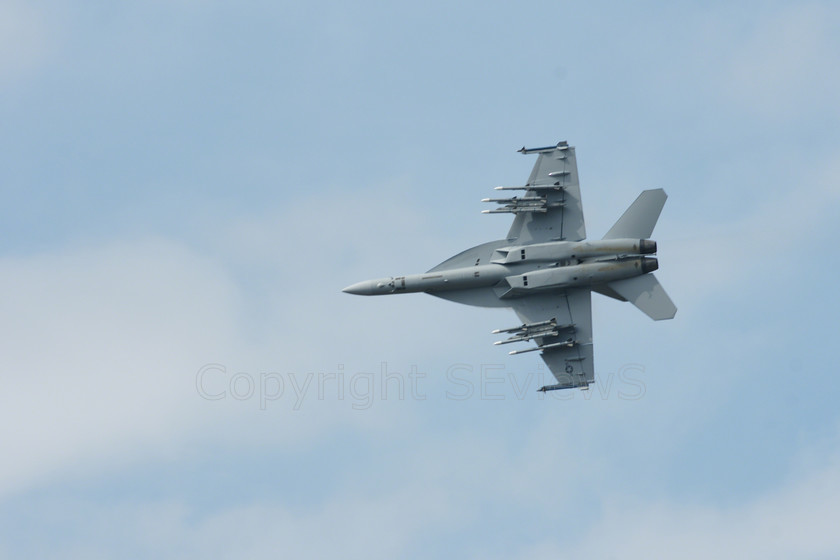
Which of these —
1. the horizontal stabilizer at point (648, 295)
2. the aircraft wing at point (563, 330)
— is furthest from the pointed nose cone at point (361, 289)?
the horizontal stabilizer at point (648, 295)

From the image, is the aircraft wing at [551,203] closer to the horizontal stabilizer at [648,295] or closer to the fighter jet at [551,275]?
the fighter jet at [551,275]

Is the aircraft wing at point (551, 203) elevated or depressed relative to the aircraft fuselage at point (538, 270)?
elevated

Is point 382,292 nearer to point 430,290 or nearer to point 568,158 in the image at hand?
point 430,290

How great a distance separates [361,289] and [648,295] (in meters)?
13.7

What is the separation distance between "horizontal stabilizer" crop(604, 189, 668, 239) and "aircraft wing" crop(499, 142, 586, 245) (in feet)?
6.16

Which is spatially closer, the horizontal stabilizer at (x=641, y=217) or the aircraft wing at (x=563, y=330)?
the horizontal stabilizer at (x=641, y=217)

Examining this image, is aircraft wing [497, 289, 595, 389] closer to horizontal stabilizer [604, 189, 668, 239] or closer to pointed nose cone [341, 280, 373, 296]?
horizontal stabilizer [604, 189, 668, 239]

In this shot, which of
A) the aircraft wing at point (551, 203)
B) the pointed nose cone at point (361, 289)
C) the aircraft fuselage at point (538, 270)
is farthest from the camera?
the pointed nose cone at point (361, 289)

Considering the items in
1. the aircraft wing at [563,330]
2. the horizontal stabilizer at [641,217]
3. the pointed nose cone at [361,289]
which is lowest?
Result: the aircraft wing at [563,330]

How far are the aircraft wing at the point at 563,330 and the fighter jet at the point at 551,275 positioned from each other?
5 cm

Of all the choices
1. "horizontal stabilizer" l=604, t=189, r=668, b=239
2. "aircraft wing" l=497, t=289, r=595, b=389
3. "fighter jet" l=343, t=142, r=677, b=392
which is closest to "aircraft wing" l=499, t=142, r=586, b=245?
"fighter jet" l=343, t=142, r=677, b=392

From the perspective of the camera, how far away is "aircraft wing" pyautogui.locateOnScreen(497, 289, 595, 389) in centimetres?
7044

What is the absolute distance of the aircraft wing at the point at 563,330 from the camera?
231 feet

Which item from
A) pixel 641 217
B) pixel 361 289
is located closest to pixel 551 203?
pixel 641 217
